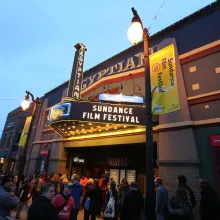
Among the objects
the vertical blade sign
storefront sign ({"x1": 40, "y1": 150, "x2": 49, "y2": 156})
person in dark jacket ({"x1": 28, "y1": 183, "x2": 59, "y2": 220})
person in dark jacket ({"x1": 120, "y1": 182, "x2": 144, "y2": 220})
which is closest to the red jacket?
person in dark jacket ({"x1": 28, "y1": 183, "x2": 59, "y2": 220})

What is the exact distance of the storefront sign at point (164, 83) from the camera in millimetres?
7478

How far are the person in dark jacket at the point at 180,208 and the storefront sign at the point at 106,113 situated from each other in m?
6.40

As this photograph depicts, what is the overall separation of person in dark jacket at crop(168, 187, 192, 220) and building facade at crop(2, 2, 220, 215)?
4570mm

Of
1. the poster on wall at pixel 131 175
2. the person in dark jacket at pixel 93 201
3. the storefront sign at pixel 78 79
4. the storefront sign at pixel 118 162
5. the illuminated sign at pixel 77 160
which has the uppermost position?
the storefront sign at pixel 78 79

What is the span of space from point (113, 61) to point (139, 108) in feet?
20.6

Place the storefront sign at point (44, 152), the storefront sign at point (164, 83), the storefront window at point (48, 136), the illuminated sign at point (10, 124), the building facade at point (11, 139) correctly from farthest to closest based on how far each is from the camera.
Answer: the illuminated sign at point (10, 124)
the building facade at point (11, 139)
the storefront window at point (48, 136)
the storefront sign at point (44, 152)
the storefront sign at point (164, 83)

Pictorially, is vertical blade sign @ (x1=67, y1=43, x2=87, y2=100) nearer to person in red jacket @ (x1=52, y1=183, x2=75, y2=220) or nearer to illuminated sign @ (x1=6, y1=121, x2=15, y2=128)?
person in red jacket @ (x1=52, y1=183, x2=75, y2=220)

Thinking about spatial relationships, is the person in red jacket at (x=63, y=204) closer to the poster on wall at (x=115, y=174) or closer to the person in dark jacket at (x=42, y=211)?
the person in dark jacket at (x=42, y=211)

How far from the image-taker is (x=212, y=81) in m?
9.38

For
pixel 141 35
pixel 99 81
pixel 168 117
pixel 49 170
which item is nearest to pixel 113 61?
pixel 99 81

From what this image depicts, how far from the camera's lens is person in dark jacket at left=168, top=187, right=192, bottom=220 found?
424cm

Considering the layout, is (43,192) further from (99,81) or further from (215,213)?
(99,81)

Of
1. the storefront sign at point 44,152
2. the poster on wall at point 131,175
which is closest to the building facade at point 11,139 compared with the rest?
the storefront sign at point 44,152

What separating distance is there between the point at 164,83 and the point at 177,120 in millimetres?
2671
